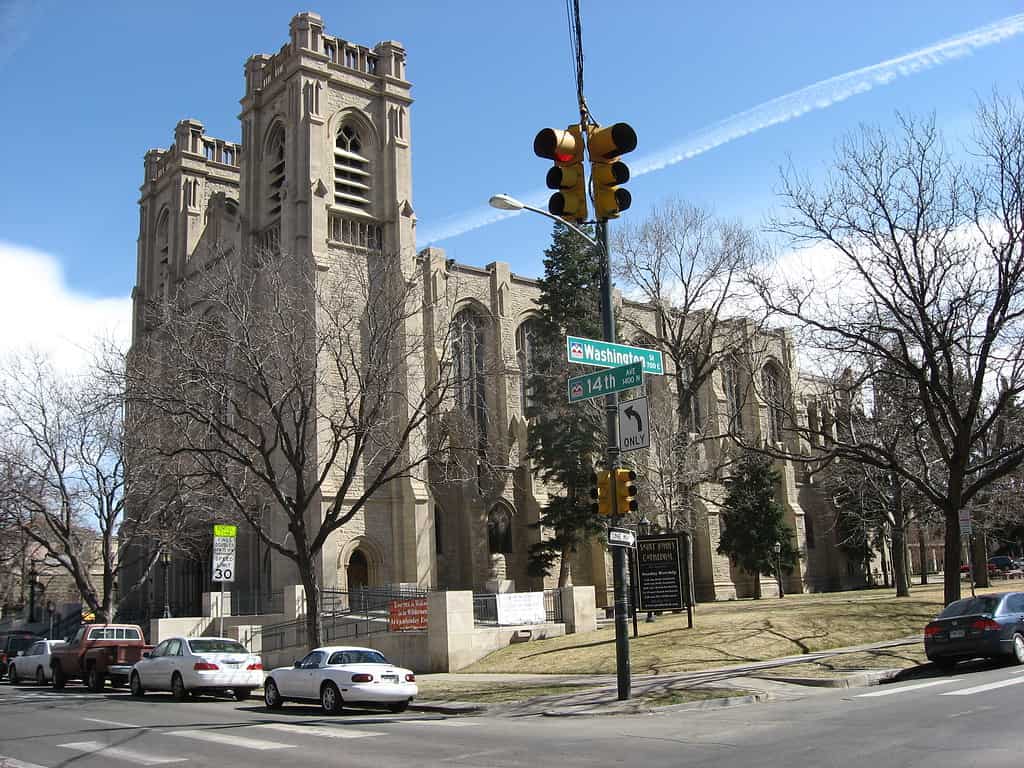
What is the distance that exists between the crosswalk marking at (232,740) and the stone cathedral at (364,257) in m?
23.3

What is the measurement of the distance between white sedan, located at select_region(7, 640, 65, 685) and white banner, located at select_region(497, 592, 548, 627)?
12264 mm

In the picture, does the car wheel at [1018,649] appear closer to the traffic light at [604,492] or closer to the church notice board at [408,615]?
the traffic light at [604,492]

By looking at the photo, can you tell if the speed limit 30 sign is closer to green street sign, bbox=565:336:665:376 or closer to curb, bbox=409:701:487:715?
curb, bbox=409:701:487:715

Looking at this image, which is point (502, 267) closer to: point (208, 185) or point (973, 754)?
point (208, 185)

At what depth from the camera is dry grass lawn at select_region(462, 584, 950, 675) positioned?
19.8 meters

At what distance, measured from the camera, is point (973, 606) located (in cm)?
1672

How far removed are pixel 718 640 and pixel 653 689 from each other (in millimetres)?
6123

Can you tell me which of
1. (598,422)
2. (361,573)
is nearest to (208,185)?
(361,573)

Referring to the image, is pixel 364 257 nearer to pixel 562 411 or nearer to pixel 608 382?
pixel 562 411

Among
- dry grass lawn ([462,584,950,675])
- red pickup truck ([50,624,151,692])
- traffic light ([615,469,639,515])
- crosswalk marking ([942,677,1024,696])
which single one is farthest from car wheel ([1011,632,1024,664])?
red pickup truck ([50,624,151,692])

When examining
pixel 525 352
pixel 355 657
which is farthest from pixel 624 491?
pixel 525 352

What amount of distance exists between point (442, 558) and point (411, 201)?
16700 mm

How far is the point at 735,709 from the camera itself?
1352 centimetres

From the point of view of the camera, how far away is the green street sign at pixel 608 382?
47.4 feet
